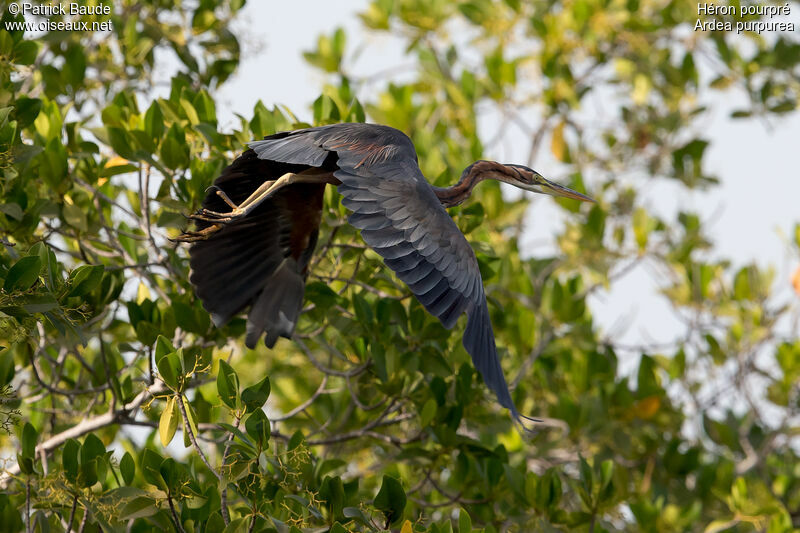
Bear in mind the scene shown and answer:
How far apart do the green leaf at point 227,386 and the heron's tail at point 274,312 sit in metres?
0.95

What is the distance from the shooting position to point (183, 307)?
3.88 m

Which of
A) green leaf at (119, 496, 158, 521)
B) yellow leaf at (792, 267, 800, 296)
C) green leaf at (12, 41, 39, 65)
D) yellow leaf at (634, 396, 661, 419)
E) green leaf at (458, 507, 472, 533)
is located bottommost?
yellow leaf at (634, 396, 661, 419)

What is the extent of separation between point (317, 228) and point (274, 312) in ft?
1.37

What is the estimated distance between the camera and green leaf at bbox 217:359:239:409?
3035mm

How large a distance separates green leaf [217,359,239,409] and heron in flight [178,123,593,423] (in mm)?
702

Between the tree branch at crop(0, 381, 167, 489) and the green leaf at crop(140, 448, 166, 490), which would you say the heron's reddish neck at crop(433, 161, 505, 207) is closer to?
the tree branch at crop(0, 381, 167, 489)

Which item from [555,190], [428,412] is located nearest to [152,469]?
[428,412]

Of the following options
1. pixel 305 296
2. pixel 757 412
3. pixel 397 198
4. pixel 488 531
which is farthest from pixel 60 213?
pixel 757 412

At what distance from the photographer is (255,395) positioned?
3.04 m

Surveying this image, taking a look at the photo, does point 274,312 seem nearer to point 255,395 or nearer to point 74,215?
point 74,215

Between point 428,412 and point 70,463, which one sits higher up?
point 70,463

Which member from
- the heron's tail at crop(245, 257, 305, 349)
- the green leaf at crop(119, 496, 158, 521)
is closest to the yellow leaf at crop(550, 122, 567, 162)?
the heron's tail at crop(245, 257, 305, 349)

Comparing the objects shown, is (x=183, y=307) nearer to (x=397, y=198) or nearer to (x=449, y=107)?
(x=397, y=198)

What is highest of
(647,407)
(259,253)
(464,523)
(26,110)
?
(26,110)
